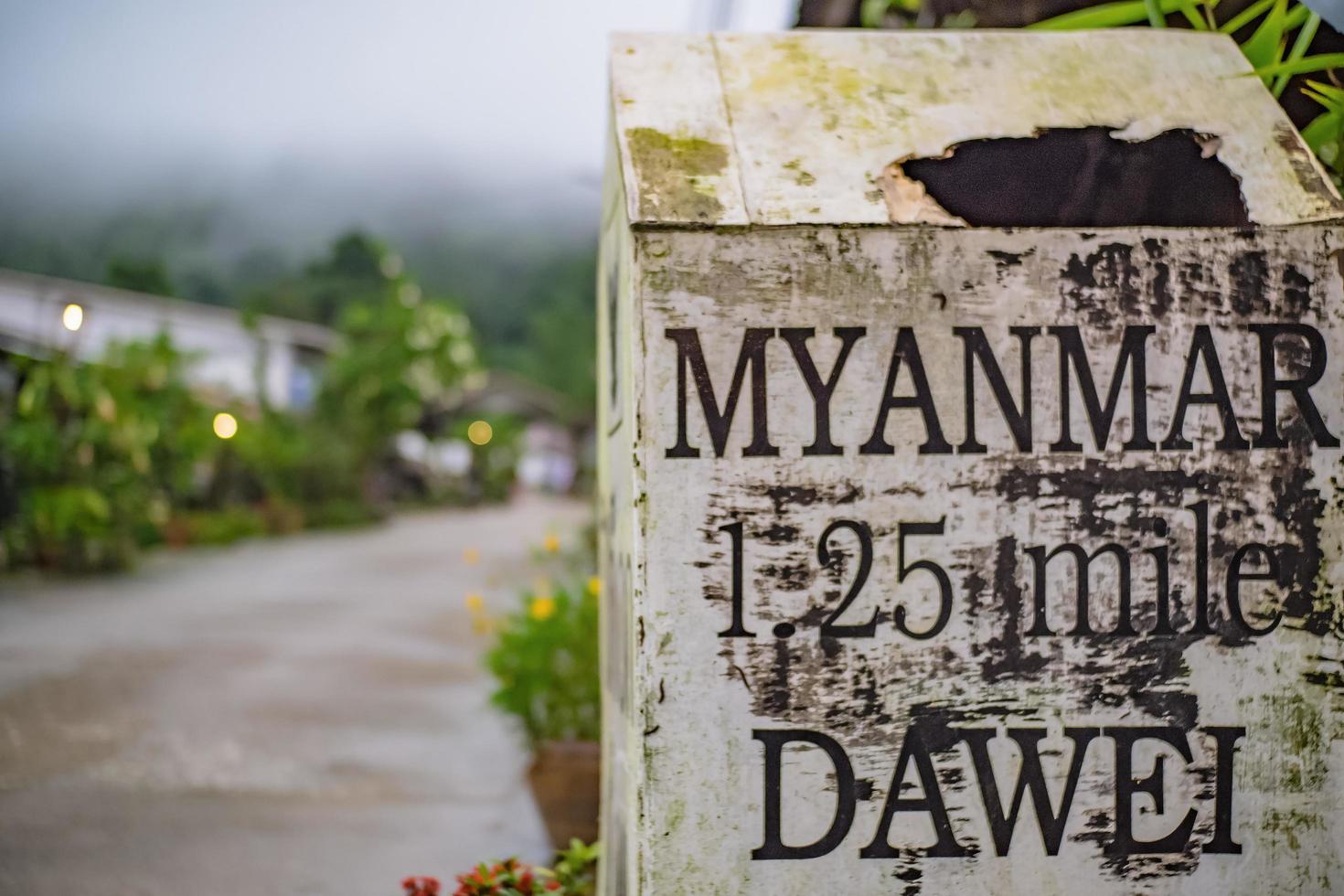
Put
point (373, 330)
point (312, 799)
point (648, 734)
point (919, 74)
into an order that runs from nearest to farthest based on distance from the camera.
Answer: point (648, 734)
point (919, 74)
point (312, 799)
point (373, 330)

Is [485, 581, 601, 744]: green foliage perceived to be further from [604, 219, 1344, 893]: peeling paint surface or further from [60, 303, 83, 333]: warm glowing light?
[60, 303, 83, 333]: warm glowing light

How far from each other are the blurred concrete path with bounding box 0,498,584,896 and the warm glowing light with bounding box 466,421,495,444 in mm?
21325

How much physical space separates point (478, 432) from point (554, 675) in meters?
29.1

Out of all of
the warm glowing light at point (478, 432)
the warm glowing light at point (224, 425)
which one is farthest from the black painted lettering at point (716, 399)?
the warm glowing light at point (478, 432)

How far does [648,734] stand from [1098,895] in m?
0.77

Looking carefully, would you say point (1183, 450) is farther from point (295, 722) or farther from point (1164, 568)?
point (295, 722)

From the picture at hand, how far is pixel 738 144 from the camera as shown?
1.87 meters

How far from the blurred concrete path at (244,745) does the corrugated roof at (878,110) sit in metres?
2.82

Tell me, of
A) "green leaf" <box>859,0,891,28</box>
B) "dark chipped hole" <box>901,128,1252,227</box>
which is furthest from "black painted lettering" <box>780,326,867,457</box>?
"green leaf" <box>859,0,891,28</box>

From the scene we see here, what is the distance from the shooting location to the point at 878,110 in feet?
6.33

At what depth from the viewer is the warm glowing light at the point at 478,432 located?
32.6 m

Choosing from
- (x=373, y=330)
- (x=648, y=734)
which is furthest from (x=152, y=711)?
(x=373, y=330)

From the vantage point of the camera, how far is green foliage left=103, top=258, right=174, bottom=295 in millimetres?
25422

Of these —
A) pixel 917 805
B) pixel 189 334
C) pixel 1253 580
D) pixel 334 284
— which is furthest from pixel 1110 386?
pixel 334 284
